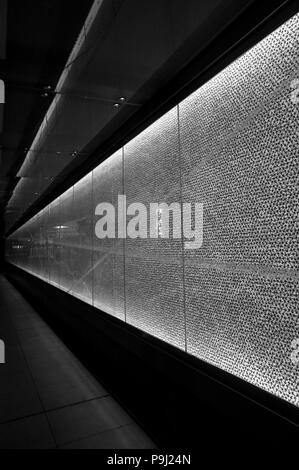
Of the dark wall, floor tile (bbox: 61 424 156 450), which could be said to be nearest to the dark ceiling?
the dark wall

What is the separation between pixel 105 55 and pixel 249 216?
56.9 inches

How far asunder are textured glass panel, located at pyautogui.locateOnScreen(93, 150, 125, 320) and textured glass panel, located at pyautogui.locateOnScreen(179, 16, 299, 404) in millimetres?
1147

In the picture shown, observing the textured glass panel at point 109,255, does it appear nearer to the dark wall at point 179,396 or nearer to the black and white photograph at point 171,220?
the black and white photograph at point 171,220

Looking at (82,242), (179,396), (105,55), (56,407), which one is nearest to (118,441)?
(179,396)

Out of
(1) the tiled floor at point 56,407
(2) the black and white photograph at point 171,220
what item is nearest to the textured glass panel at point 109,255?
(2) the black and white photograph at point 171,220

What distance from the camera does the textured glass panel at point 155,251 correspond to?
1852 millimetres

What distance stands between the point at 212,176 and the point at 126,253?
126 centimetres

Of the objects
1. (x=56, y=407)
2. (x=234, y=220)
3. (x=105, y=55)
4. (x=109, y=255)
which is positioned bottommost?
(x=56, y=407)

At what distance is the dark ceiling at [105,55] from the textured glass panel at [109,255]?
23 centimetres

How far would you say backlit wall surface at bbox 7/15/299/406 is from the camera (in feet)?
3.61

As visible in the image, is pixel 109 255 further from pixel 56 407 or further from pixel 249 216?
pixel 249 216

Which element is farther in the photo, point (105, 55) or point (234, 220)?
point (105, 55)

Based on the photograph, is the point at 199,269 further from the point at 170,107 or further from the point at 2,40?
the point at 2,40

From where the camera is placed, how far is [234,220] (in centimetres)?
136
